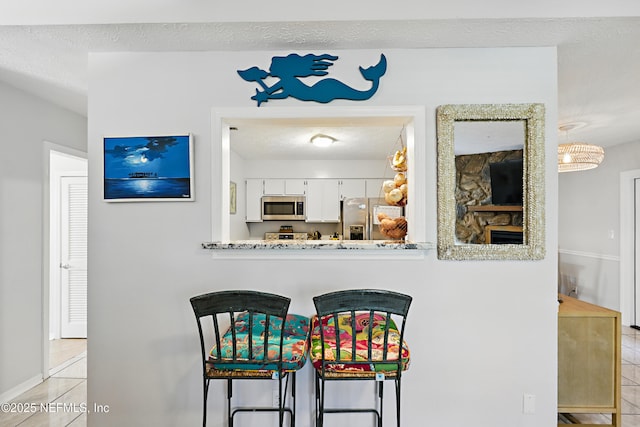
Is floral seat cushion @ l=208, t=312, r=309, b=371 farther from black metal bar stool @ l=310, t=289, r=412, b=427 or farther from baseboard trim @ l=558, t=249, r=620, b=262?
baseboard trim @ l=558, t=249, r=620, b=262

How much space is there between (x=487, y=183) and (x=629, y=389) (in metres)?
2.32

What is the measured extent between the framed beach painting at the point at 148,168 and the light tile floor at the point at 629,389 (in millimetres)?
3101

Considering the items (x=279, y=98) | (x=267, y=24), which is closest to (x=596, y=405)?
(x=279, y=98)

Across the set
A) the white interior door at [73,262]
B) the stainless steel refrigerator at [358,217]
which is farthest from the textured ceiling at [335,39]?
the stainless steel refrigerator at [358,217]

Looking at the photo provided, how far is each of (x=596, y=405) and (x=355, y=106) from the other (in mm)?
2386

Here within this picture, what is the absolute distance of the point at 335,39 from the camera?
183 cm

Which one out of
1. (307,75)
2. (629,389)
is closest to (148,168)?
(307,75)

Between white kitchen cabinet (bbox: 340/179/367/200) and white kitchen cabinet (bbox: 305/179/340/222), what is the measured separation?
76 millimetres

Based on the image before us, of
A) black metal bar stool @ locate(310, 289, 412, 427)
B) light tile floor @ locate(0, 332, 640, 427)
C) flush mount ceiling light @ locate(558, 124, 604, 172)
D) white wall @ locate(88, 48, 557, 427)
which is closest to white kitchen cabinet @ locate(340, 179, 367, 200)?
flush mount ceiling light @ locate(558, 124, 604, 172)

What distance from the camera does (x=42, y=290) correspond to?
279cm

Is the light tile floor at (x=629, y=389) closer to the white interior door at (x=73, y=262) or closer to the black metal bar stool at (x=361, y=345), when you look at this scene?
the black metal bar stool at (x=361, y=345)

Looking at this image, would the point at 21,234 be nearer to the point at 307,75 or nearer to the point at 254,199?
the point at 307,75

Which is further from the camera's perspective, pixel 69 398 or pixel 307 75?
pixel 69 398

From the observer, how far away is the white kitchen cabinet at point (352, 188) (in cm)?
511
